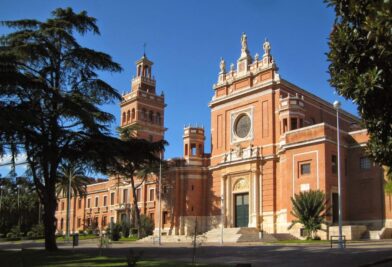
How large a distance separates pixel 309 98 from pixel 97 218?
38074mm

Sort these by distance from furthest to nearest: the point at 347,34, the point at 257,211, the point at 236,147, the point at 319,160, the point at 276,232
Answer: the point at 236,147, the point at 257,211, the point at 276,232, the point at 319,160, the point at 347,34

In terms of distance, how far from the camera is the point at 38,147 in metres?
25.1

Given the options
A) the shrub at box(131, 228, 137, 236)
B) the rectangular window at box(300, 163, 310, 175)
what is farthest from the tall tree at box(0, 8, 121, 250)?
the shrub at box(131, 228, 137, 236)

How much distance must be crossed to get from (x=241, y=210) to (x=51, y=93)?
3111cm

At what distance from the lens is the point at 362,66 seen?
10945mm

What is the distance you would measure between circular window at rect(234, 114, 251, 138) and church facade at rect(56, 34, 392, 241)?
108mm

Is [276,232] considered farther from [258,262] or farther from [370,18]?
[370,18]

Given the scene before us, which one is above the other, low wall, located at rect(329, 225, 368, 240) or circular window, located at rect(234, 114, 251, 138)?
circular window, located at rect(234, 114, 251, 138)

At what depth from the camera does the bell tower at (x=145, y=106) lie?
227 ft

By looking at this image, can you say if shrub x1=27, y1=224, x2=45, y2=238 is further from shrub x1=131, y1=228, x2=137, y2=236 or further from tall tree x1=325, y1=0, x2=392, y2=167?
tall tree x1=325, y1=0, x2=392, y2=167

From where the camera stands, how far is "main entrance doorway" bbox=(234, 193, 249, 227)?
5194 centimetres

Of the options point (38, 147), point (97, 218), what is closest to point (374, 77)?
point (38, 147)

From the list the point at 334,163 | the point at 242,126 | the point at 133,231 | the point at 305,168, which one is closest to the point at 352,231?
the point at 334,163

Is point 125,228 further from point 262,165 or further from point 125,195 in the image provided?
point 262,165
